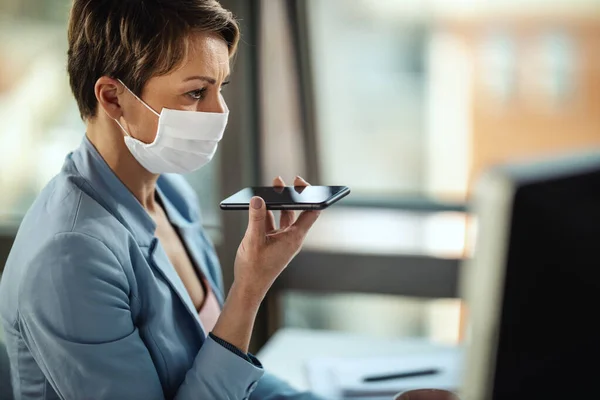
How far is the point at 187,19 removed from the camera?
1163 mm

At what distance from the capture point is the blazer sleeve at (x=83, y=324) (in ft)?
3.43

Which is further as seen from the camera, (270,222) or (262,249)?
(270,222)

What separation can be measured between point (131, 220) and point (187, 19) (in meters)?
0.34

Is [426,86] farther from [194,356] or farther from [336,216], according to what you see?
[194,356]

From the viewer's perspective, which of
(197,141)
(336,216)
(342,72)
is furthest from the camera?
(342,72)

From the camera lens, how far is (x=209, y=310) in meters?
1.39

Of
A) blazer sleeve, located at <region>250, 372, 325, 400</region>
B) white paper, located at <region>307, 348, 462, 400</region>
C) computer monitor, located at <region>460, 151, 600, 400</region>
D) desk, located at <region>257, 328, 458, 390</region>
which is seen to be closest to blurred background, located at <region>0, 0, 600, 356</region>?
desk, located at <region>257, 328, 458, 390</region>

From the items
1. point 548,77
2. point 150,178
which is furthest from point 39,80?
point 548,77

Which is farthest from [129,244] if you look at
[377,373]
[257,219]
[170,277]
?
[377,373]

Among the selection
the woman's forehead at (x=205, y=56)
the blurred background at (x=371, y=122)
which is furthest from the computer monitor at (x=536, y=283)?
the blurred background at (x=371, y=122)

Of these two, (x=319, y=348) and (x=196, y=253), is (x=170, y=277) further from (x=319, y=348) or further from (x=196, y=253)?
(x=319, y=348)

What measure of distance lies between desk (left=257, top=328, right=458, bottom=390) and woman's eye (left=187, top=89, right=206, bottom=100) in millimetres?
747

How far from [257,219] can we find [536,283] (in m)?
0.61

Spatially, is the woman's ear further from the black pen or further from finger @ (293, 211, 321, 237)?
the black pen
